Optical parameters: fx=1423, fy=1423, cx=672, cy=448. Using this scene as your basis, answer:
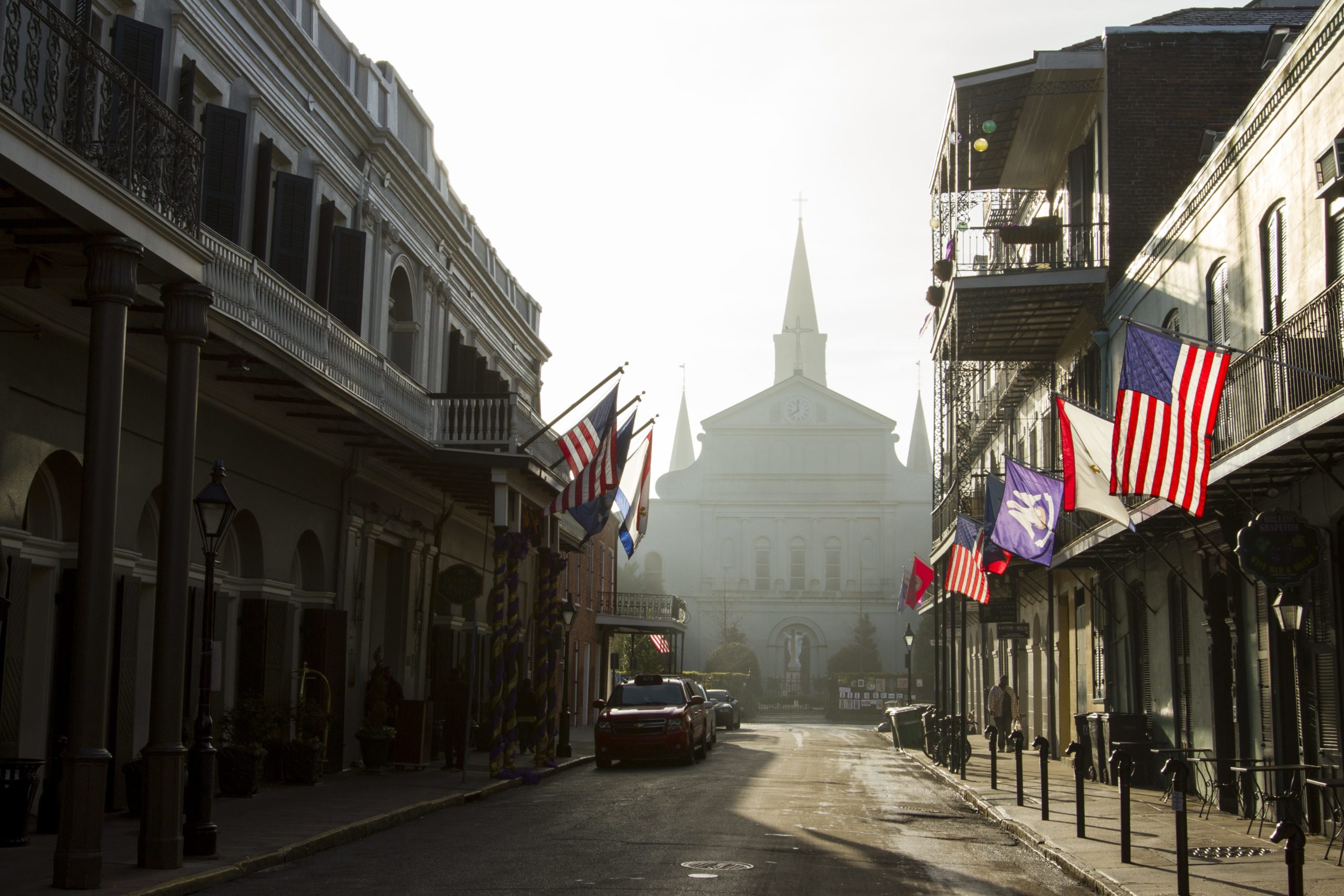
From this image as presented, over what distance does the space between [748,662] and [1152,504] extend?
5976 centimetres

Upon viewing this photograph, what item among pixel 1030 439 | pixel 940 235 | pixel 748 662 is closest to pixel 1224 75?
pixel 940 235

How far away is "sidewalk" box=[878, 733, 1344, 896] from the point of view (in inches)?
424

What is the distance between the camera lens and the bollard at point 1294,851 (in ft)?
25.5

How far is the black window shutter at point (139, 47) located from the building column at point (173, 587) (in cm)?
395

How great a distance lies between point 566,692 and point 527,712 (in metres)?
1.16

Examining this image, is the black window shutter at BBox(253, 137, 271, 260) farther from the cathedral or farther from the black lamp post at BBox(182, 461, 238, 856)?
the cathedral

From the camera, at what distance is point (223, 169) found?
1609 cm

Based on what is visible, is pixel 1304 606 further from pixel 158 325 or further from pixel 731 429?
pixel 731 429

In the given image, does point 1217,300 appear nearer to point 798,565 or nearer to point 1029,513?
point 1029,513

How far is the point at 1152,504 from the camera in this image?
1756 cm

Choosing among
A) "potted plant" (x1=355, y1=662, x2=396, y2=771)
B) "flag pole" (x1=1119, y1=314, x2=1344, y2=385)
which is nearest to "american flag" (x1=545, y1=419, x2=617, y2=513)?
"potted plant" (x1=355, y1=662, x2=396, y2=771)

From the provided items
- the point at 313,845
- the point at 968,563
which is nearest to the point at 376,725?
the point at 313,845

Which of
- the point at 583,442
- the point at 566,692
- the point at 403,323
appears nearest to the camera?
the point at 583,442

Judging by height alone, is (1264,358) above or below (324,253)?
below
